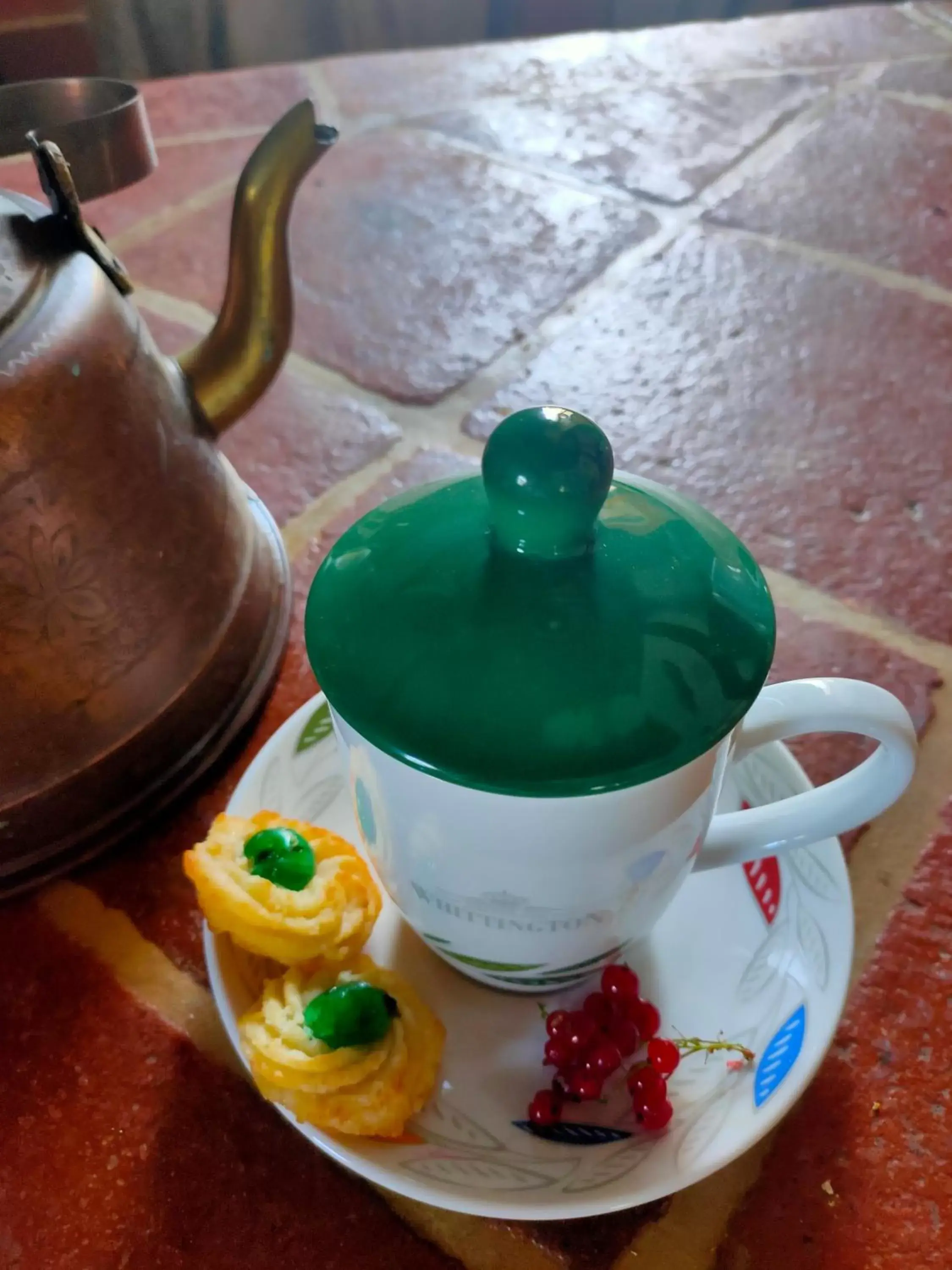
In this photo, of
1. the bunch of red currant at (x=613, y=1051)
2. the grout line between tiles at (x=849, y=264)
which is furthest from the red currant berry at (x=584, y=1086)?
the grout line between tiles at (x=849, y=264)

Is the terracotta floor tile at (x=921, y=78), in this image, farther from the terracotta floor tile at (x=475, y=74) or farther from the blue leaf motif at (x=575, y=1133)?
the blue leaf motif at (x=575, y=1133)

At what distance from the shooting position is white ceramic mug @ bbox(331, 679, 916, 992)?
256mm

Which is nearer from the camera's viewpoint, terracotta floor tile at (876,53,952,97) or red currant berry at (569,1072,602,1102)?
red currant berry at (569,1072,602,1102)

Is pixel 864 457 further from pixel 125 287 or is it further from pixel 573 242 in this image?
pixel 125 287

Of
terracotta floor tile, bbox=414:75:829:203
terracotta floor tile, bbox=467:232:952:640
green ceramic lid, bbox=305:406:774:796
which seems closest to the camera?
green ceramic lid, bbox=305:406:774:796

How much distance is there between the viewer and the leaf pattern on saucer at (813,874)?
353mm

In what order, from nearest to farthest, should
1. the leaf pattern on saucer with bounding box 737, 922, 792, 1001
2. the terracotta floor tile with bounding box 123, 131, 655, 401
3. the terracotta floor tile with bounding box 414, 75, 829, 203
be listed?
1. the leaf pattern on saucer with bounding box 737, 922, 792, 1001
2. the terracotta floor tile with bounding box 123, 131, 655, 401
3. the terracotta floor tile with bounding box 414, 75, 829, 203

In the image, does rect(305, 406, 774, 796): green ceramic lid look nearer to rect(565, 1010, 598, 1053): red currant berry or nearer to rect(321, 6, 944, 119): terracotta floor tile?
rect(565, 1010, 598, 1053): red currant berry

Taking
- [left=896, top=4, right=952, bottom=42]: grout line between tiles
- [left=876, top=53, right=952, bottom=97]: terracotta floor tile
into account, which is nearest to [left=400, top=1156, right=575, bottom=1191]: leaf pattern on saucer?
[left=876, top=53, right=952, bottom=97]: terracotta floor tile

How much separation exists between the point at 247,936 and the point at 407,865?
0.06 metres

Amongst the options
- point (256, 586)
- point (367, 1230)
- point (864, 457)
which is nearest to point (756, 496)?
point (864, 457)

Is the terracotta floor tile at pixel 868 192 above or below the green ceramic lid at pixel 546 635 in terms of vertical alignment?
below

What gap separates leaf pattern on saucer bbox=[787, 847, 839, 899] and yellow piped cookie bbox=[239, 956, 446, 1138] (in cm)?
14

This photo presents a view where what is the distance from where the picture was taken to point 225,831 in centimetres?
34
